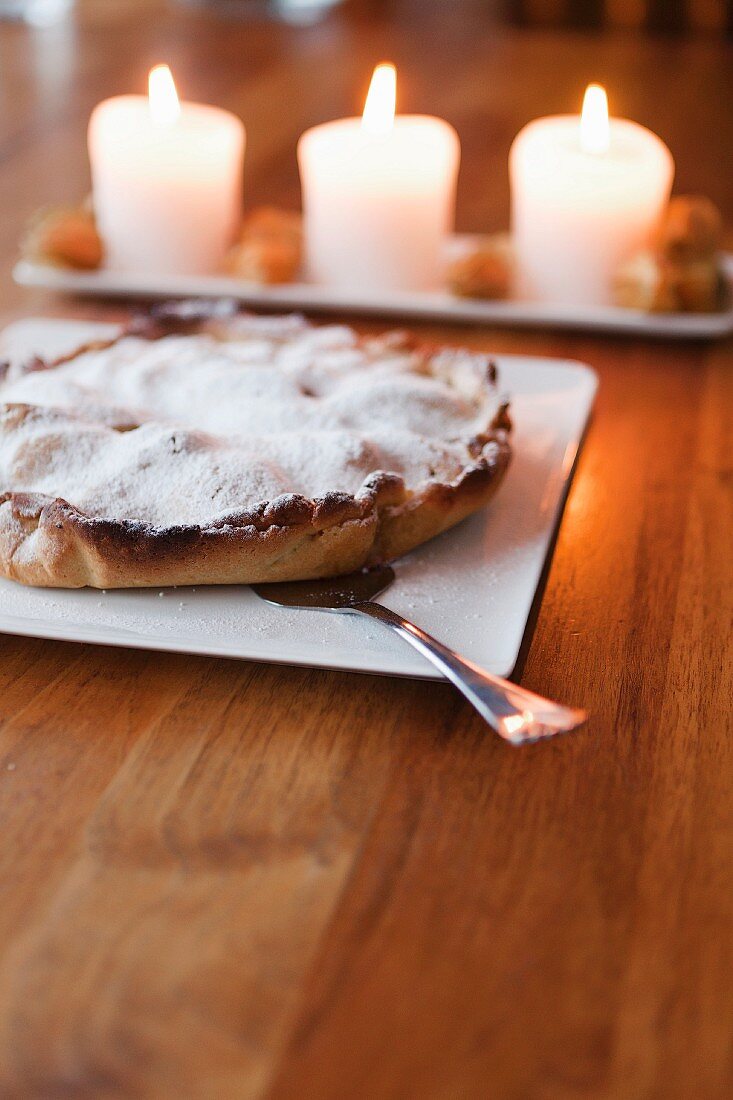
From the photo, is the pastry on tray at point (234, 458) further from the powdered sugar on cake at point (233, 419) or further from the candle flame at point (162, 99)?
the candle flame at point (162, 99)

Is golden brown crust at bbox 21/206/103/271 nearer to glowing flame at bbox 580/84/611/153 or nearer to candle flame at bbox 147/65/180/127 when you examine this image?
candle flame at bbox 147/65/180/127

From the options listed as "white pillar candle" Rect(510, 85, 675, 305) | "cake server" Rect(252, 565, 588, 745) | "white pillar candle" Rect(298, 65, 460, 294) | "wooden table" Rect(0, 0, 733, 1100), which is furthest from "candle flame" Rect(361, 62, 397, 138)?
"cake server" Rect(252, 565, 588, 745)

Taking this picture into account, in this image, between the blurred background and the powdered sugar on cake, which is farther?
the blurred background

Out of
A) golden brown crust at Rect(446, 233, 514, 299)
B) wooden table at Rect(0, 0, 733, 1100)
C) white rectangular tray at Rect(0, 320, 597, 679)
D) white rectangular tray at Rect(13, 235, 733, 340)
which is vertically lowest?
wooden table at Rect(0, 0, 733, 1100)

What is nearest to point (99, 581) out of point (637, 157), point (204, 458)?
point (204, 458)

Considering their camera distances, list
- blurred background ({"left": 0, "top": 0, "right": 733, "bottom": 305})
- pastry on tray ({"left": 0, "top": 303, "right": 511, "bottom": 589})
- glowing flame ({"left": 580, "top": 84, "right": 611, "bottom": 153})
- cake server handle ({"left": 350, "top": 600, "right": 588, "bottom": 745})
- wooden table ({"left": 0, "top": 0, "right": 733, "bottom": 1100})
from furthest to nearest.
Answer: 1. blurred background ({"left": 0, "top": 0, "right": 733, "bottom": 305})
2. glowing flame ({"left": 580, "top": 84, "right": 611, "bottom": 153})
3. pastry on tray ({"left": 0, "top": 303, "right": 511, "bottom": 589})
4. cake server handle ({"left": 350, "top": 600, "right": 588, "bottom": 745})
5. wooden table ({"left": 0, "top": 0, "right": 733, "bottom": 1100})

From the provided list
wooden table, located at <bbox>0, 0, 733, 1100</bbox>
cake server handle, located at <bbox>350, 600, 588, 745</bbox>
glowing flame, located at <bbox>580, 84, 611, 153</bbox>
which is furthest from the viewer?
glowing flame, located at <bbox>580, 84, 611, 153</bbox>

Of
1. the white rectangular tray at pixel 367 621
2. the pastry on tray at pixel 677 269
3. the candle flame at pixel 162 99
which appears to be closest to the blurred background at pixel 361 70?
the candle flame at pixel 162 99
